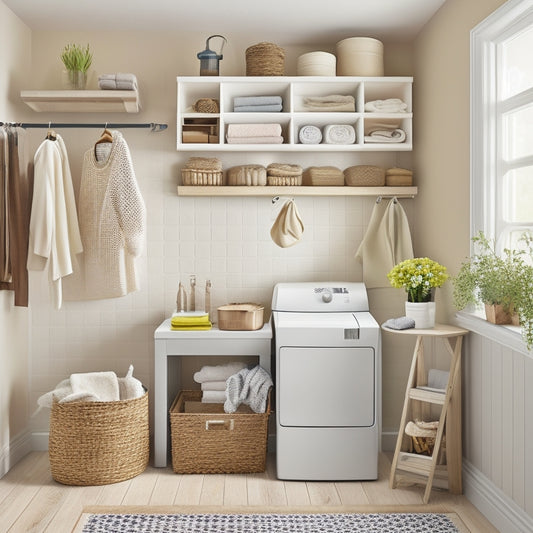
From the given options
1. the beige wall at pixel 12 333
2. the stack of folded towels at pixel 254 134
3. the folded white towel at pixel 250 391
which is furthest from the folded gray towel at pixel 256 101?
the folded white towel at pixel 250 391

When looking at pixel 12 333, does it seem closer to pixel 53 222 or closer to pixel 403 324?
pixel 53 222

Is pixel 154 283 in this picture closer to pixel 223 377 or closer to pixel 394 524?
pixel 223 377

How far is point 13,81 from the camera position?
364cm

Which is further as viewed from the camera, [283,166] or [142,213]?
[283,166]

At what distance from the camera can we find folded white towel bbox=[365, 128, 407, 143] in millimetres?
3779

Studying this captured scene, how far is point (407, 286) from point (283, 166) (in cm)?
107

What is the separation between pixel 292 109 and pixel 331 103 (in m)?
0.23

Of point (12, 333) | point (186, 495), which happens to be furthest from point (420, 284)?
point (12, 333)

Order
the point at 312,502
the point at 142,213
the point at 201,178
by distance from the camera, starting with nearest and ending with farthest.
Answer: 1. the point at 312,502
2. the point at 142,213
3. the point at 201,178

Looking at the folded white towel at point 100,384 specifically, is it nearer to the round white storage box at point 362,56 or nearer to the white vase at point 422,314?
the white vase at point 422,314

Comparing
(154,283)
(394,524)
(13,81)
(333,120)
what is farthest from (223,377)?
(13,81)

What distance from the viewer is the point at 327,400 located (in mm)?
3338

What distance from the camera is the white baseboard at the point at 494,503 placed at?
2.59 meters

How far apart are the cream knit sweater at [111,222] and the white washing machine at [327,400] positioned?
0.95 metres
